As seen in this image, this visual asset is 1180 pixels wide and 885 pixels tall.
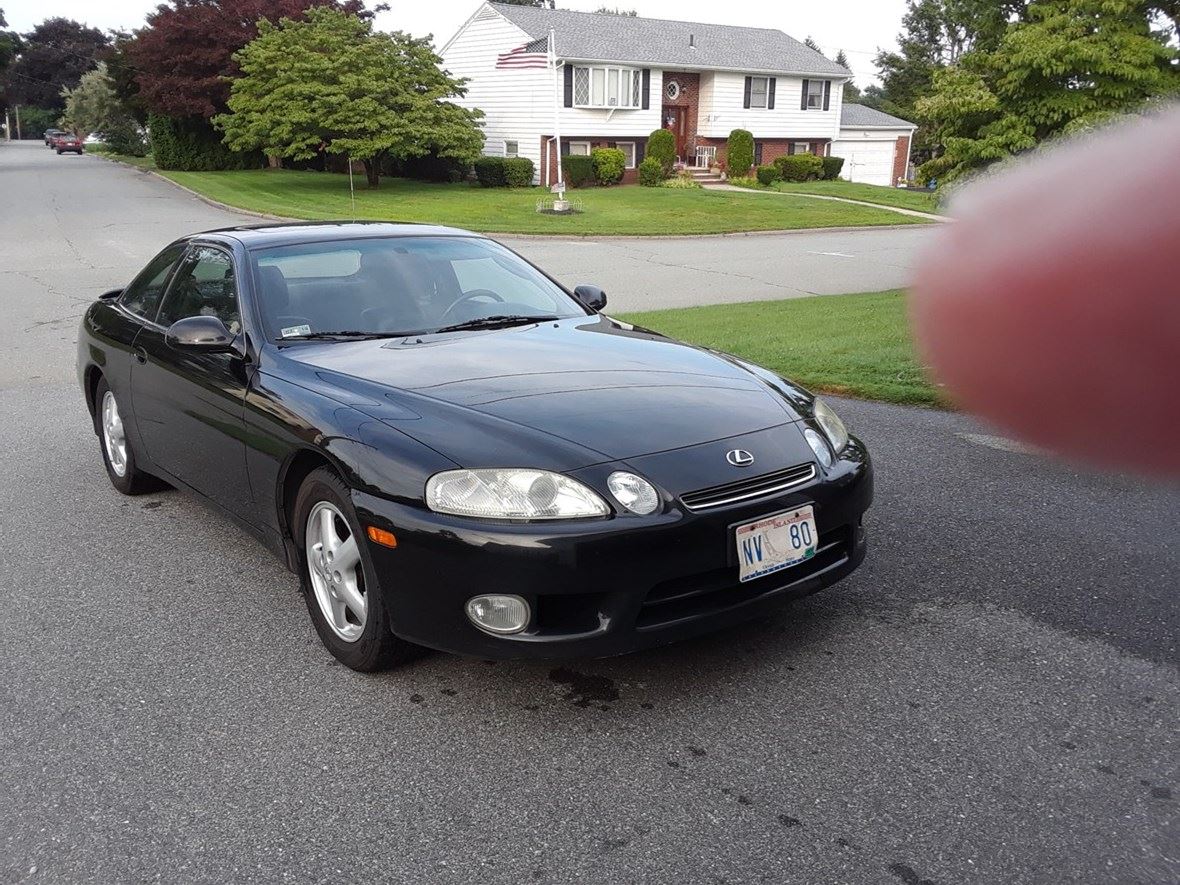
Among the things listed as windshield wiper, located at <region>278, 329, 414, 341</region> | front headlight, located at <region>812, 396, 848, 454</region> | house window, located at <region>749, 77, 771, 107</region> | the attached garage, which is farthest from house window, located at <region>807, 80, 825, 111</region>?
front headlight, located at <region>812, 396, 848, 454</region>

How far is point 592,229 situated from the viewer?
2395 cm

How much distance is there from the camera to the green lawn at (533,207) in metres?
24.9

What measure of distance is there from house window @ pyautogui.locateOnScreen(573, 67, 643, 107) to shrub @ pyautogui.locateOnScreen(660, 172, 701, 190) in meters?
3.28

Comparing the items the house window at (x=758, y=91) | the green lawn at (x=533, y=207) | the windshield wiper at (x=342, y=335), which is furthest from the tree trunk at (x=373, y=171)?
the windshield wiper at (x=342, y=335)

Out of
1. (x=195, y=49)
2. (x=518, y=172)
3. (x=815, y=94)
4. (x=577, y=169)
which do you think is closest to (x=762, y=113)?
(x=815, y=94)

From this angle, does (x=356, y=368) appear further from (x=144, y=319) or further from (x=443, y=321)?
(x=144, y=319)

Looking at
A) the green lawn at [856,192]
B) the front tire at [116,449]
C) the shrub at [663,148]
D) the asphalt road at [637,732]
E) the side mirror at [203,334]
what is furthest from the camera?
the shrub at [663,148]

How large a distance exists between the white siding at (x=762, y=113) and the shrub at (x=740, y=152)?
194 cm

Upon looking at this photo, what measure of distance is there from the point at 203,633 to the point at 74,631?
20.0 inches

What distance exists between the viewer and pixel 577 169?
119 ft

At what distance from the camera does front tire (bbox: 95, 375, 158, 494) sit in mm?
5617

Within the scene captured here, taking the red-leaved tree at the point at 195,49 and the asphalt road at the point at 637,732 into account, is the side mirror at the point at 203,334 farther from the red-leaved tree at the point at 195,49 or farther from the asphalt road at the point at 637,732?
the red-leaved tree at the point at 195,49

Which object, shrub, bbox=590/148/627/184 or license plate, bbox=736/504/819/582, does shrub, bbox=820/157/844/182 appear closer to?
shrub, bbox=590/148/627/184

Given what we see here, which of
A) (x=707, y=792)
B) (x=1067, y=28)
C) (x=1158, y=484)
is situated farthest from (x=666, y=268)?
(x=1158, y=484)
